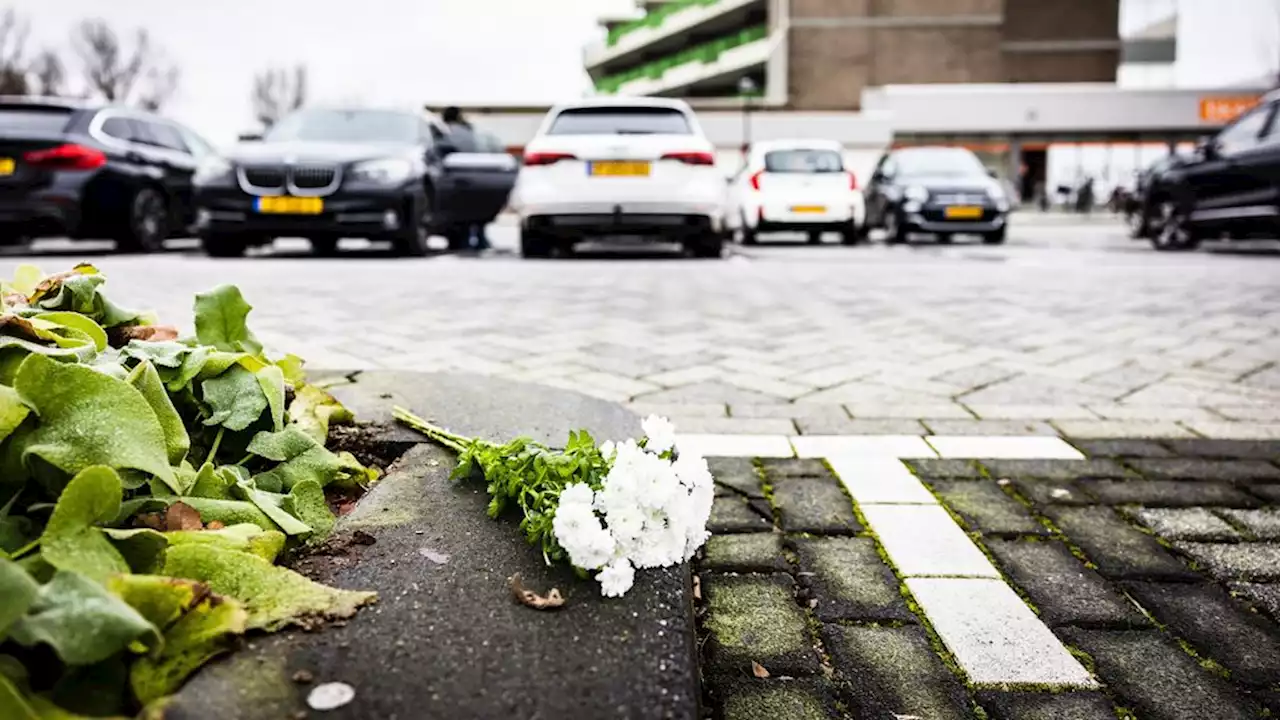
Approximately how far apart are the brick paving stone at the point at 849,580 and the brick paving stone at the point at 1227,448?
4.65 ft

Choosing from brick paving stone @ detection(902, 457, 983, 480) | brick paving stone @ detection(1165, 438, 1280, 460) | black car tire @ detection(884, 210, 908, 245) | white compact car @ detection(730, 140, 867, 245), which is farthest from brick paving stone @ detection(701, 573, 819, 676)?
black car tire @ detection(884, 210, 908, 245)

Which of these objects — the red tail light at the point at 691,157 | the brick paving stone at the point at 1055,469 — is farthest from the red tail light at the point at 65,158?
the brick paving stone at the point at 1055,469

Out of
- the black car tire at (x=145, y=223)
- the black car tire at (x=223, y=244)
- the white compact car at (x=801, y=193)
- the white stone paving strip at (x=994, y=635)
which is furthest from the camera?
the white compact car at (x=801, y=193)

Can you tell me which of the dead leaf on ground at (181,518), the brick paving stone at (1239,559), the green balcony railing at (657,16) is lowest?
the brick paving stone at (1239,559)

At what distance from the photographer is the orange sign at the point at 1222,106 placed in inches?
1576

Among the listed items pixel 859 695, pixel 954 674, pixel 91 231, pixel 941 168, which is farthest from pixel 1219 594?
pixel 941 168

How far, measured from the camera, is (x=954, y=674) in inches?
66.5

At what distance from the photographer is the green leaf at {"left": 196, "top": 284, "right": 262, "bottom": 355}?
7.40 ft

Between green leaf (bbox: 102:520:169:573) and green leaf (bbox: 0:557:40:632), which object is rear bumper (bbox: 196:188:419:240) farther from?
green leaf (bbox: 0:557:40:632)

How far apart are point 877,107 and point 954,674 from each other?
42.2 metres

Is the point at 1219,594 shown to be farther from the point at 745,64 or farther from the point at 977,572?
the point at 745,64

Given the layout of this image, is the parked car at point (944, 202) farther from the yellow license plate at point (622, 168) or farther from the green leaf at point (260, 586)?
the green leaf at point (260, 586)

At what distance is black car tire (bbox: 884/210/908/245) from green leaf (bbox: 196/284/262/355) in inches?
555

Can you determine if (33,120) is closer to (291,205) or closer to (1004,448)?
(291,205)
